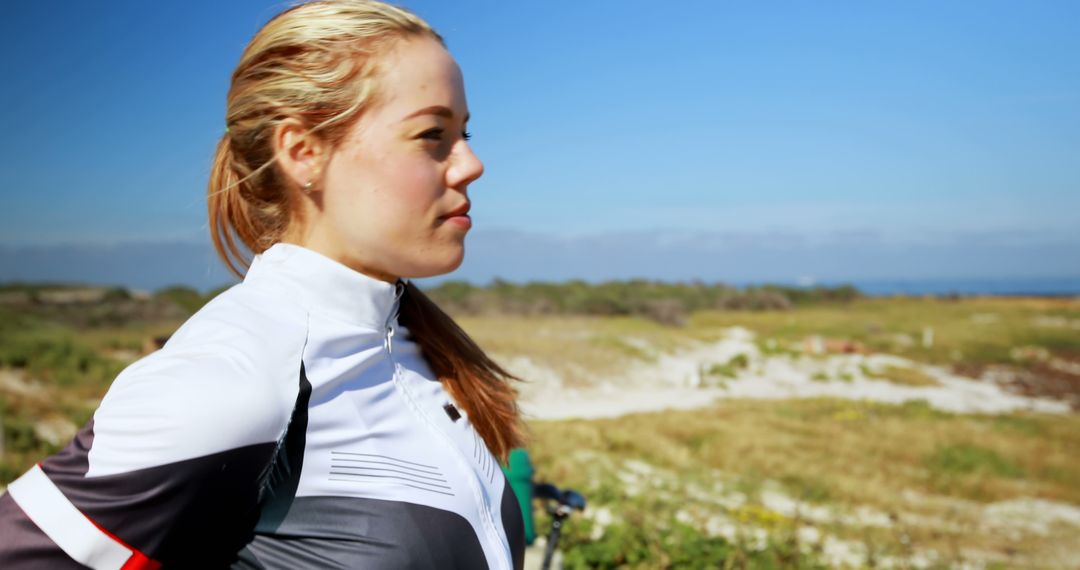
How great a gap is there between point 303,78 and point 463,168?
25cm

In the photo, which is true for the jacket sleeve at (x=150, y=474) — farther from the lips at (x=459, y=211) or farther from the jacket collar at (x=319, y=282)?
the lips at (x=459, y=211)

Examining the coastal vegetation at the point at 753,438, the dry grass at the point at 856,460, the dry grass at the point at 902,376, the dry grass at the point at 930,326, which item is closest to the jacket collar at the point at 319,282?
the coastal vegetation at the point at 753,438

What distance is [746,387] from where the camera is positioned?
58.1 ft

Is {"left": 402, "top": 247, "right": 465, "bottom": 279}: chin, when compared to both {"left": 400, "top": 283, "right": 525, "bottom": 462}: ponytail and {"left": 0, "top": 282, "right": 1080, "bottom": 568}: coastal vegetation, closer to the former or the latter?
{"left": 400, "top": 283, "right": 525, "bottom": 462}: ponytail

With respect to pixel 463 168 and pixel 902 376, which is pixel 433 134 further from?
pixel 902 376

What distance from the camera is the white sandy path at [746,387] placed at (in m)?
14.5

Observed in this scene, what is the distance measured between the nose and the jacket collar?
0.61ft

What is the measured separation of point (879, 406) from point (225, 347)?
16097mm

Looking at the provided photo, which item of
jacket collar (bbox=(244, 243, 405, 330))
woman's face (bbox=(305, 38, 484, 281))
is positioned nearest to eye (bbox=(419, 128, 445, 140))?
woman's face (bbox=(305, 38, 484, 281))

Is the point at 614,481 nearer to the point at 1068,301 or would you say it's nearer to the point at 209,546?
the point at 209,546

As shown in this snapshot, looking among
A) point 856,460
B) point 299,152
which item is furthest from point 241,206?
point 856,460

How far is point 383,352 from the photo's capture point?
1.08 m

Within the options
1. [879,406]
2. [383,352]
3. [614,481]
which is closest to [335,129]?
[383,352]

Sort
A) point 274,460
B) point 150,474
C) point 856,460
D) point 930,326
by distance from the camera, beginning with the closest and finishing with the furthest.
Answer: point 150,474
point 274,460
point 856,460
point 930,326
